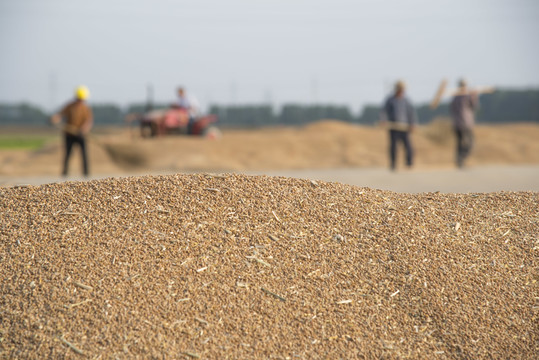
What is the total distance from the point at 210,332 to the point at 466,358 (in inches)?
51.4

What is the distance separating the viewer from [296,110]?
46.9m

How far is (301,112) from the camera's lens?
153 ft

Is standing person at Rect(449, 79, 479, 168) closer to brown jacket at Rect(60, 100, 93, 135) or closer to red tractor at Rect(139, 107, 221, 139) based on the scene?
brown jacket at Rect(60, 100, 93, 135)

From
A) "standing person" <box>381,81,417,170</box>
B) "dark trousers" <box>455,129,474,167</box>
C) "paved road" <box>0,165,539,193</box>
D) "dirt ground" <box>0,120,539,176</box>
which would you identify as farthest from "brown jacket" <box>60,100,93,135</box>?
"dark trousers" <box>455,129,474,167</box>

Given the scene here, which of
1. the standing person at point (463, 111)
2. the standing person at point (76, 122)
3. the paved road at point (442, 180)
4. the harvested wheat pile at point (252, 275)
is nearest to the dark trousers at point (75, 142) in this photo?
the standing person at point (76, 122)

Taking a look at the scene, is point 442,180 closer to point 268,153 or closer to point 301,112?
point 268,153

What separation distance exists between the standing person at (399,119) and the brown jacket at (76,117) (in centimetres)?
542

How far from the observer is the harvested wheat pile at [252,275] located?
2.99m

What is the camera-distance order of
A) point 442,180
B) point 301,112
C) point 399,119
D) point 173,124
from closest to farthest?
point 442,180 → point 399,119 → point 173,124 → point 301,112

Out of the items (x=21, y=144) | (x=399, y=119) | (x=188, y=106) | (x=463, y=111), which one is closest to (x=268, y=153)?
(x=188, y=106)

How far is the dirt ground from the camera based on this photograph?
658 inches

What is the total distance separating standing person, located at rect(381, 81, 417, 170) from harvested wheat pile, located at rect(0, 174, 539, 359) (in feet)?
22.9

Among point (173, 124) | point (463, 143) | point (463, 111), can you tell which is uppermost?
point (463, 111)

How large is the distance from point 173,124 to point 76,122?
7669 mm
